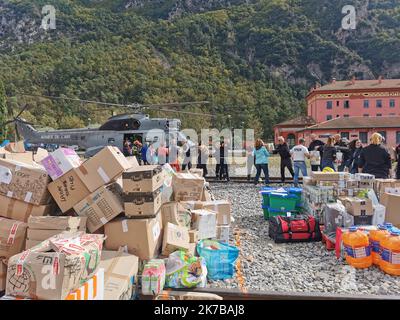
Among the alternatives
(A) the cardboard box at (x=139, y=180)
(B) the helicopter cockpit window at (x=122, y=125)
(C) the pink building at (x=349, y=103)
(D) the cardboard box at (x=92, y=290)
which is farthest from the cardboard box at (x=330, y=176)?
(C) the pink building at (x=349, y=103)

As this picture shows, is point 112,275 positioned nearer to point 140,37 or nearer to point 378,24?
point 140,37

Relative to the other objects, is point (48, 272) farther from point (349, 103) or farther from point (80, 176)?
point (349, 103)

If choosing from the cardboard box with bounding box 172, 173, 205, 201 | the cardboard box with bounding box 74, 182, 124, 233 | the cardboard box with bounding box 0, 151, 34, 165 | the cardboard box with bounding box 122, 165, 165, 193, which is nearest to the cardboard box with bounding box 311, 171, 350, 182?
the cardboard box with bounding box 172, 173, 205, 201

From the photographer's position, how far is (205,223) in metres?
5.11

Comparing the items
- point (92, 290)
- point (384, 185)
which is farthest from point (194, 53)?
point (92, 290)

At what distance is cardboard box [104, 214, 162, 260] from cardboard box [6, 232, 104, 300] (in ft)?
3.43

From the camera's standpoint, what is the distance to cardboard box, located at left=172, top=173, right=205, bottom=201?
18.7 ft

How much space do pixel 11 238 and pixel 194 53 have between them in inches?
3712

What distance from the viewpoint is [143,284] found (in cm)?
347

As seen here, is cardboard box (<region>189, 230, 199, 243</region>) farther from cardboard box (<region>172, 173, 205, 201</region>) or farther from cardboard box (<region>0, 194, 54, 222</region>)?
cardboard box (<region>0, 194, 54, 222</region>)

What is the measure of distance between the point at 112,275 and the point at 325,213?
Result: 3484 millimetres

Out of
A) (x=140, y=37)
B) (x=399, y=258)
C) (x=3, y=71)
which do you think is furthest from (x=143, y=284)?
(x=140, y=37)

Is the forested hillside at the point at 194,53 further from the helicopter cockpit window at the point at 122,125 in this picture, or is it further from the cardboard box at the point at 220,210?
the cardboard box at the point at 220,210

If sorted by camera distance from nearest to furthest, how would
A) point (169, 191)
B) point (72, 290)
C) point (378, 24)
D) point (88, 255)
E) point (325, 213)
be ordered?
point (72, 290), point (88, 255), point (169, 191), point (325, 213), point (378, 24)
